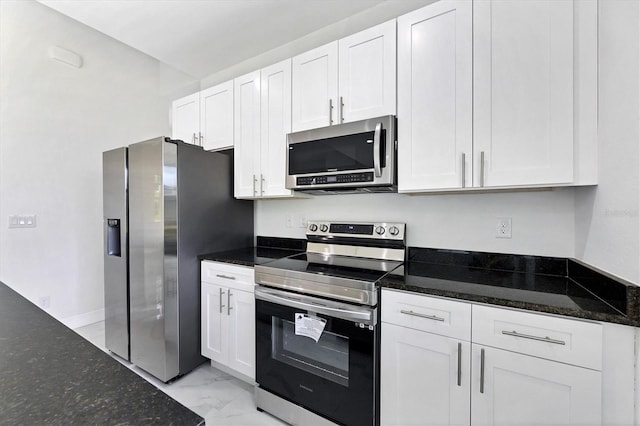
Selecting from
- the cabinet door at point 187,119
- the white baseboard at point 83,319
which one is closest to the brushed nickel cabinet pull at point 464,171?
the cabinet door at point 187,119

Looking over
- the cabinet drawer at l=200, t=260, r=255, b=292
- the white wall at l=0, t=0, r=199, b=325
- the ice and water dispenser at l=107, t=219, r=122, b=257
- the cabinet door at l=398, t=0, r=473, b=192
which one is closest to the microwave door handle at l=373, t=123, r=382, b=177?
the cabinet door at l=398, t=0, r=473, b=192

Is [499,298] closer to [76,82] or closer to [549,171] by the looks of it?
[549,171]

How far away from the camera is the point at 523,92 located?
137 centimetres

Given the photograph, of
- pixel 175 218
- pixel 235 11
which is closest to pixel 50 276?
pixel 175 218

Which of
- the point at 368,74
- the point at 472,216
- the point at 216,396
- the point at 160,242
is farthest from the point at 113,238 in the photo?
the point at 472,216

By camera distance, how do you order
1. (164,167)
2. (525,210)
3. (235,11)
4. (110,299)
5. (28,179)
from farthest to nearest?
1. (28,179)
2. (110,299)
3. (235,11)
4. (164,167)
5. (525,210)

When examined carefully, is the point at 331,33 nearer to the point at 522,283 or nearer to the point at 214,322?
the point at 522,283

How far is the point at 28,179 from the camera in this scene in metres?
2.71

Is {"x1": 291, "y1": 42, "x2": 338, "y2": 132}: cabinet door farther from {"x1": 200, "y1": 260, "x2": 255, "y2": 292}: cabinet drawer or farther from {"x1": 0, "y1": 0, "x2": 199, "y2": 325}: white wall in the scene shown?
{"x1": 0, "y1": 0, "x2": 199, "y2": 325}: white wall

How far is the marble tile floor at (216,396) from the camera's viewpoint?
1778 millimetres

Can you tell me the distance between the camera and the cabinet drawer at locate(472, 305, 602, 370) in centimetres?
103

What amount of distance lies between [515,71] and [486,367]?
1363 millimetres

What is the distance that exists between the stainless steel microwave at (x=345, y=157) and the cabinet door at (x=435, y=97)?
0.28ft

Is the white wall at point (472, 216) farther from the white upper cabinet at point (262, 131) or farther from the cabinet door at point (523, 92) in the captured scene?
the white upper cabinet at point (262, 131)
